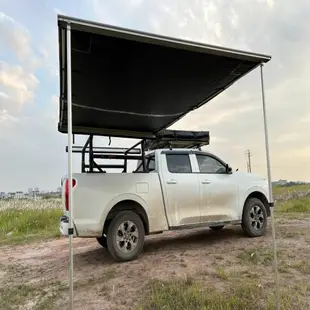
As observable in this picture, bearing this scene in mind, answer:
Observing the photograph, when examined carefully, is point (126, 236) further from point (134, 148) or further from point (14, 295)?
point (134, 148)

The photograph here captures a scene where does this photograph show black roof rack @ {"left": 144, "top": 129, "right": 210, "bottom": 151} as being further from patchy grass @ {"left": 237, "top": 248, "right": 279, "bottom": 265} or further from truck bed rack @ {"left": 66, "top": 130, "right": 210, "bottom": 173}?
patchy grass @ {"left": 237, "top": 248, "right": 279, "bottom": 265}

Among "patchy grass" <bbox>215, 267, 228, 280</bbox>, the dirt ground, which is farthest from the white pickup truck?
"patchy grass" <bbox>215, 267, 228, 280</bbox>

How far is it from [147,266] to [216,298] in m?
1.62

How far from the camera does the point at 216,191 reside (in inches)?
248

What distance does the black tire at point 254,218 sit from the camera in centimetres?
651

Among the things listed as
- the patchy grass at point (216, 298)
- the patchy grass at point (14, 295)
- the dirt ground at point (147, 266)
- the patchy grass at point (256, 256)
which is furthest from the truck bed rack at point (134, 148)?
the patchy grass at point (216, 298)

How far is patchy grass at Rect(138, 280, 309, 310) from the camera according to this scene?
3.33 metres

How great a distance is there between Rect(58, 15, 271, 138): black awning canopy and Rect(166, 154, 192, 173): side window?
0.74 meters

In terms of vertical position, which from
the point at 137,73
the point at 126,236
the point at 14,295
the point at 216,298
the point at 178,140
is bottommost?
the point at 14,295

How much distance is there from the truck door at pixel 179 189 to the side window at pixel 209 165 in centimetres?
26

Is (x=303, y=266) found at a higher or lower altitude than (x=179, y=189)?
lower

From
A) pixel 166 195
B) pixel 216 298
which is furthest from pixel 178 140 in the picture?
pixel 216 298

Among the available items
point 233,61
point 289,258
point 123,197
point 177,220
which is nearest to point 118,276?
Result: point 123,197

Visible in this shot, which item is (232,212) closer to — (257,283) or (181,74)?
(257,283)
